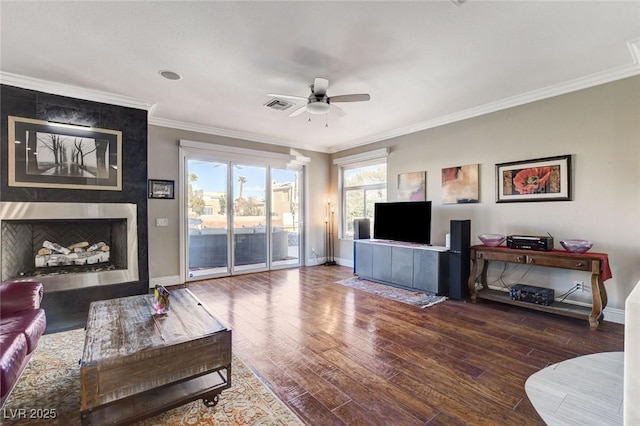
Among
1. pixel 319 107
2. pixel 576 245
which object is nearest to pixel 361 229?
pixel 319 107

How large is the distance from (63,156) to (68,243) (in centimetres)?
110

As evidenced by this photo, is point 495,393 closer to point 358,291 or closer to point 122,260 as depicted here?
point 358,291

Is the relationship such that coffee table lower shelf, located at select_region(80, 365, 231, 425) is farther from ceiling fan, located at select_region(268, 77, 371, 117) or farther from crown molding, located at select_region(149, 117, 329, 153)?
crown molding, located at select_region(149, 117, 329, 153)

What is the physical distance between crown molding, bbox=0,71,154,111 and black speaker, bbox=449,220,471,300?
4628mm

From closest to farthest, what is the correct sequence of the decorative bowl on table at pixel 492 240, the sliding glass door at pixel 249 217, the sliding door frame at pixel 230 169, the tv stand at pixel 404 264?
1. the decorative bowl on table at pixel 492 240
2. the tv stand at pixel 404 264
3. the sliding door frame at pixel 230 169
4. the sliding glass door at pixel 249 217

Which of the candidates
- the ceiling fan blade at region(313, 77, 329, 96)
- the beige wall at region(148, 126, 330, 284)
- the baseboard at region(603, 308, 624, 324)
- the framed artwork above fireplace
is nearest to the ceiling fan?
the ceiling fan blade at region(313, 77, 329, 96)

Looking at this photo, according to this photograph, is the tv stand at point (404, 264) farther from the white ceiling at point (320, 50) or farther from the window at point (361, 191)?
the white ceiling at point (320, 50)

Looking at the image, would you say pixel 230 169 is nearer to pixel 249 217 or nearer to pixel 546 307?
pixel 249 217

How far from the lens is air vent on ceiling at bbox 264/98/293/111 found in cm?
401

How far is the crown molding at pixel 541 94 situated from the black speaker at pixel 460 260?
1665 millimetres

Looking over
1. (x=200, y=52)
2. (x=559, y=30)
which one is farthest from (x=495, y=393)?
(x=200, y=52)

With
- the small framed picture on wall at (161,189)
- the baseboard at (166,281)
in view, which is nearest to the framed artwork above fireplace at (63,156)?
the small framed picture on wall at (161,189)

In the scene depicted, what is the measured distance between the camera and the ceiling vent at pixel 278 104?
158 inches

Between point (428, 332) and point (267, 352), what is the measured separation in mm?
1641
